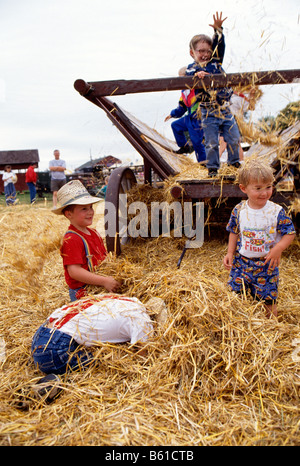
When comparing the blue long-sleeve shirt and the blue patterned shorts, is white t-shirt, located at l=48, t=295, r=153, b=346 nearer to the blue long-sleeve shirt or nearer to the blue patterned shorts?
the blue patterned shorts

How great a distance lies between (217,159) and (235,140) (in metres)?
0.35

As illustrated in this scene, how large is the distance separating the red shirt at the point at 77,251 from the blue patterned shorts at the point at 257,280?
107 cm

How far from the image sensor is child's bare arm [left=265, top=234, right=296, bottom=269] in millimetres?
2273

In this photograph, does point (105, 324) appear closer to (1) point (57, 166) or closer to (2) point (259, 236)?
(2) point (259, 236)

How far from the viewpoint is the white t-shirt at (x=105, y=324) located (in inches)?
82.0

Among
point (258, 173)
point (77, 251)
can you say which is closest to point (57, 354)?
point (77, 251)

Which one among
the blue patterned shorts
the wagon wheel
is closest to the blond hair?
the blue patterned shorts

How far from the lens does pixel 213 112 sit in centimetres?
372

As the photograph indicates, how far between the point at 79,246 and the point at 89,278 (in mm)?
247

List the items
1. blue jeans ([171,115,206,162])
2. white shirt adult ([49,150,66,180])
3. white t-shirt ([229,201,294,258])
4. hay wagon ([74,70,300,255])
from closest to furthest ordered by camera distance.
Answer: white t-shirt ([229,201,294,258])
hay wagon ([74,70,300,255])
blue jeans ([171,115,206,162])
white shirt adult ([49,150,66,180])

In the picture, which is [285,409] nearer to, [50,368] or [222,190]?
[50,368]

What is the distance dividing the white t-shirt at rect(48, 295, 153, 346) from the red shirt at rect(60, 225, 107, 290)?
44 cm

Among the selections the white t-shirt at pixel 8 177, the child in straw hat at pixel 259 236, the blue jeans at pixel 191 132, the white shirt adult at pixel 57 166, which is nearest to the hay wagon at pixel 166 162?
the child in straw hat at pixel 259 236

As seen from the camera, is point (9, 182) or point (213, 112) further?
point (9, 182)
